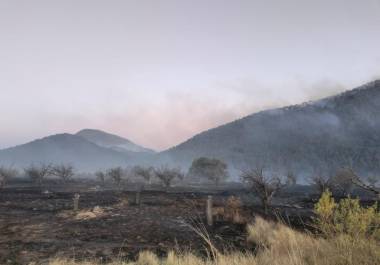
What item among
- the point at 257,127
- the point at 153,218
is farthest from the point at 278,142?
the point at 153,218

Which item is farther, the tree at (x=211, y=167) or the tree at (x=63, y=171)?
the tree at (x=211, y=167)

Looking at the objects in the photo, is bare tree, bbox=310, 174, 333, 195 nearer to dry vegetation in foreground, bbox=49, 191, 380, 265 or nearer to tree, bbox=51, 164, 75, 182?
dry vegetation in foreground, bbox=49, 191, 380, 265

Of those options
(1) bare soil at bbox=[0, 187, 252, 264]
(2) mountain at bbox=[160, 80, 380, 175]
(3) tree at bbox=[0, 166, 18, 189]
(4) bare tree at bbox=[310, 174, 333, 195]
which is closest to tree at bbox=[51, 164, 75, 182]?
(3) tree at bbox=[0, 166, 18, 189]

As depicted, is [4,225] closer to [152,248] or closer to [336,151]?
[152,248]

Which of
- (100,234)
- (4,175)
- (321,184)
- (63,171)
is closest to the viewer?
(100,234)

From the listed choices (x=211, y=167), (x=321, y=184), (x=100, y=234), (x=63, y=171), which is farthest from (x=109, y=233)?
(x=211, y=167)

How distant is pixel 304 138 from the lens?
143 meters

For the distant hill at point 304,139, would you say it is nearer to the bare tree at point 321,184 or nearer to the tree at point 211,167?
the tree at point 211,167

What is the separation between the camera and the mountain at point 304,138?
400 ft

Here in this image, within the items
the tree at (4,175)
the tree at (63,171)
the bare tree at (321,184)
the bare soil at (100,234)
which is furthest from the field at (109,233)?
the tree at (63,171)

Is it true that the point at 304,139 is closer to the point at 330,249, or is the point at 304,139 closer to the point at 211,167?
the point at 211,167

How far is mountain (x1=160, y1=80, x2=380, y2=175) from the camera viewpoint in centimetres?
12189

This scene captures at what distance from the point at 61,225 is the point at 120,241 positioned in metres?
5.06

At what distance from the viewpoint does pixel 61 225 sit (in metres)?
19.0
